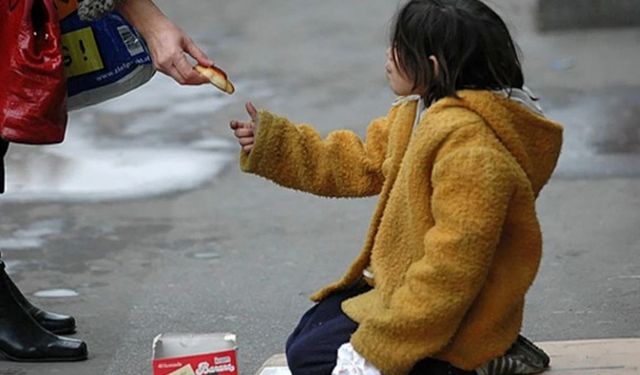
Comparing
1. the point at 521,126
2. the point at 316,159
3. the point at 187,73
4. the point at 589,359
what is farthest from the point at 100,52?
the point at 589,359

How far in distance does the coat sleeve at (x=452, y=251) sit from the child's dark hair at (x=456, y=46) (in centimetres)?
23

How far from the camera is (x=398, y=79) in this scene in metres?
3.62

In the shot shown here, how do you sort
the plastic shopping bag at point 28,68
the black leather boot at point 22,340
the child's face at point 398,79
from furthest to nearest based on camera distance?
the black leather boot at point 22,340 → the plastic shopping bag at point 28,68 → the child's face at point 398,79

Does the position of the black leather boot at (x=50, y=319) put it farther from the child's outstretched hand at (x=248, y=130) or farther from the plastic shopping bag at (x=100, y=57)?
the child's outstretched hand at (x=248, y=130)

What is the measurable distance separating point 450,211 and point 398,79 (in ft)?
1.39

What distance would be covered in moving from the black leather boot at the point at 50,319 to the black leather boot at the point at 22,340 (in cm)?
13

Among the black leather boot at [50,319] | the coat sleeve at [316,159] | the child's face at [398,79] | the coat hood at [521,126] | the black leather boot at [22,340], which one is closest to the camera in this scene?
the coat hood at [521,126]

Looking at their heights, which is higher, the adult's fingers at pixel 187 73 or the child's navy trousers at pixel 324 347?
the adult's fingers at pixel 187 73

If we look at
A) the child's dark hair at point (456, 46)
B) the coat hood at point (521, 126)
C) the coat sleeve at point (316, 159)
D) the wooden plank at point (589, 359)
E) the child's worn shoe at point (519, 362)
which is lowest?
the wooden plank at point (589, 359)

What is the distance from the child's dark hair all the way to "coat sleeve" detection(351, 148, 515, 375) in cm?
23

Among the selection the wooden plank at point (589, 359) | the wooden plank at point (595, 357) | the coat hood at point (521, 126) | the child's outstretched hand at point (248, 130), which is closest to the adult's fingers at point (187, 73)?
the child's outstretched hand at point (248, 130)

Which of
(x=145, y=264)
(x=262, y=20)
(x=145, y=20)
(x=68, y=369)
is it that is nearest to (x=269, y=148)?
(x=145, y=20)

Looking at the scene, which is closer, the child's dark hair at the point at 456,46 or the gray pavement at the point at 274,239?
the child's dark hair at the point at 456,46

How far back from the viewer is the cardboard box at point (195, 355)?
12.1 feet
